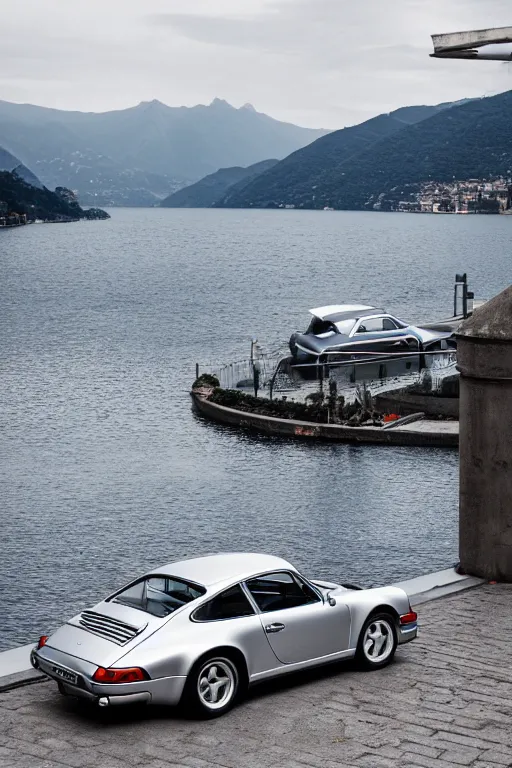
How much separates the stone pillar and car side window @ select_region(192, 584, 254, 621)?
4.78 metres

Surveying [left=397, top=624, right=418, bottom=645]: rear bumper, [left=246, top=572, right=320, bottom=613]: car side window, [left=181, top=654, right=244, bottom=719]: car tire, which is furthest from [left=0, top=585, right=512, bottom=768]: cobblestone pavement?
[left=246, top=572, right=320, bottom=613]: car side window

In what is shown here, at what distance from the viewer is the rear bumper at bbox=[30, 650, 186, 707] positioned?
8859 millimetres

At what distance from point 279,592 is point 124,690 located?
6.00 feet

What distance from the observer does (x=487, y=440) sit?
45.2 feet

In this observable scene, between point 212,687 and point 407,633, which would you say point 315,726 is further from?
point 407,633

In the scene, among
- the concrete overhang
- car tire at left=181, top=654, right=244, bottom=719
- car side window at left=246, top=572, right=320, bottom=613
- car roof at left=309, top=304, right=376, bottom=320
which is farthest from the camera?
car roof at left=309, top=304, right=376, bottom=320

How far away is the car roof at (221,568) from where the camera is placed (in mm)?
9891

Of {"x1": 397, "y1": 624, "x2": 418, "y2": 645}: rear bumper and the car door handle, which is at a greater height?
the car door handle

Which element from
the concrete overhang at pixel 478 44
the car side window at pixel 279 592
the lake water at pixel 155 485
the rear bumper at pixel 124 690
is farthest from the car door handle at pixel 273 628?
the concrete overhang at pixel 478 44

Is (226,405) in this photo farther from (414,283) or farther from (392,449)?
(414,283)

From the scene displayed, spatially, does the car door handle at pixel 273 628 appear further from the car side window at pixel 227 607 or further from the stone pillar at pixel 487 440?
the stone pillar at pixel 487 440

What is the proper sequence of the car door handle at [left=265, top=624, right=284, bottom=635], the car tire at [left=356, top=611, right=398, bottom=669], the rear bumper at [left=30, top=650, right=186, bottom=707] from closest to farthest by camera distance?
1. the rear bumper at [left=30, top=650, right=186, bottom=707]
2. the car door handle at [left=265, top=624, right=284, bottom=635]
3. the car tire at [left=356, top=611, right=398, bottom=669]

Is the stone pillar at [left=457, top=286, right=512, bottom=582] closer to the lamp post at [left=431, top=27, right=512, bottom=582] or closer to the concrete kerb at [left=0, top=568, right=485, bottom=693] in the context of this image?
the lamp post at [left=431, top=27, right=512, bottom=582]

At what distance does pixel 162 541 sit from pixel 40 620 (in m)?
4.45
